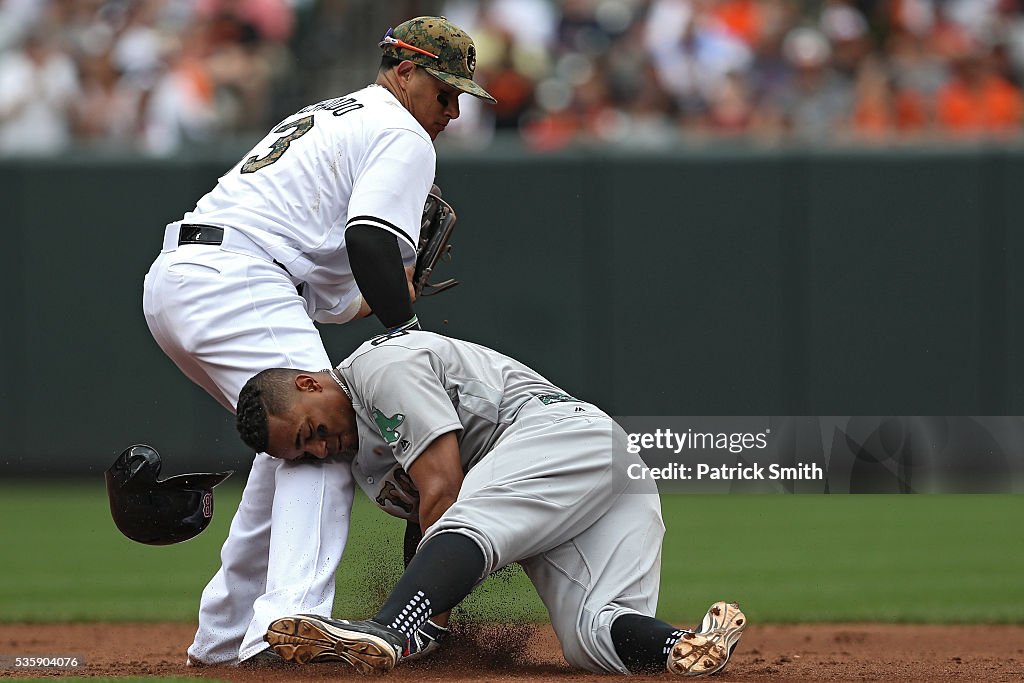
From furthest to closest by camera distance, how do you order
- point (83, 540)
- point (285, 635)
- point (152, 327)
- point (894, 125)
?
1. point (894, 125)
2. point (83, 540)
3. point (152, 327)
4. point (285, 635)

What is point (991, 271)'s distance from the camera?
29.8 feet

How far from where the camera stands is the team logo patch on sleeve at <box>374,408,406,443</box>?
150 inches

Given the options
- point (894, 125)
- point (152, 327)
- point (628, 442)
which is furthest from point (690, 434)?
point (894, 125)

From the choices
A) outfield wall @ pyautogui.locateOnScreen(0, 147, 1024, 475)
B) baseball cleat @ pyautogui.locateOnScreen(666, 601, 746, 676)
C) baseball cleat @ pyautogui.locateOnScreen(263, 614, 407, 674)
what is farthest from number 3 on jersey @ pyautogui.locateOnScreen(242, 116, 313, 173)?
outfield wall @ pyautogui.locateOnScreen(0, 147, 1024, 475)

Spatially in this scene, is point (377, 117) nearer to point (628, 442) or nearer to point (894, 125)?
point (628, 442)

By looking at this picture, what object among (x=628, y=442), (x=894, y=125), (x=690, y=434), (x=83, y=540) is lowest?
(x=83, y=540)

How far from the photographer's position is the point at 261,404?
3.91m

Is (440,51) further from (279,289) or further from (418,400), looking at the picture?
(418,400)

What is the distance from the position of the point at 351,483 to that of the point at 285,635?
2.91 ft

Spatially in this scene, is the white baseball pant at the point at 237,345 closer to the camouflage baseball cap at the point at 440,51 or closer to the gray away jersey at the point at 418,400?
the gray away jersey at the point at 418,400

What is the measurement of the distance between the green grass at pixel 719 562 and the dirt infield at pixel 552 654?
166mm

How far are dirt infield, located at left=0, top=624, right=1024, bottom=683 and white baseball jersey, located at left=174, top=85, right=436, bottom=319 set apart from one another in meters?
1.25

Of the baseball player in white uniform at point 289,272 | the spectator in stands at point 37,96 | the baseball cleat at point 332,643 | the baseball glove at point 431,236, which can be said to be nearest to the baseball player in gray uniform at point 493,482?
the baseball cleat at point 332,643

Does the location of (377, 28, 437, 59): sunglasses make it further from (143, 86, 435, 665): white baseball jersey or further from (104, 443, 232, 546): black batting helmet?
(104, 443, 232, 546): black batting helmet
